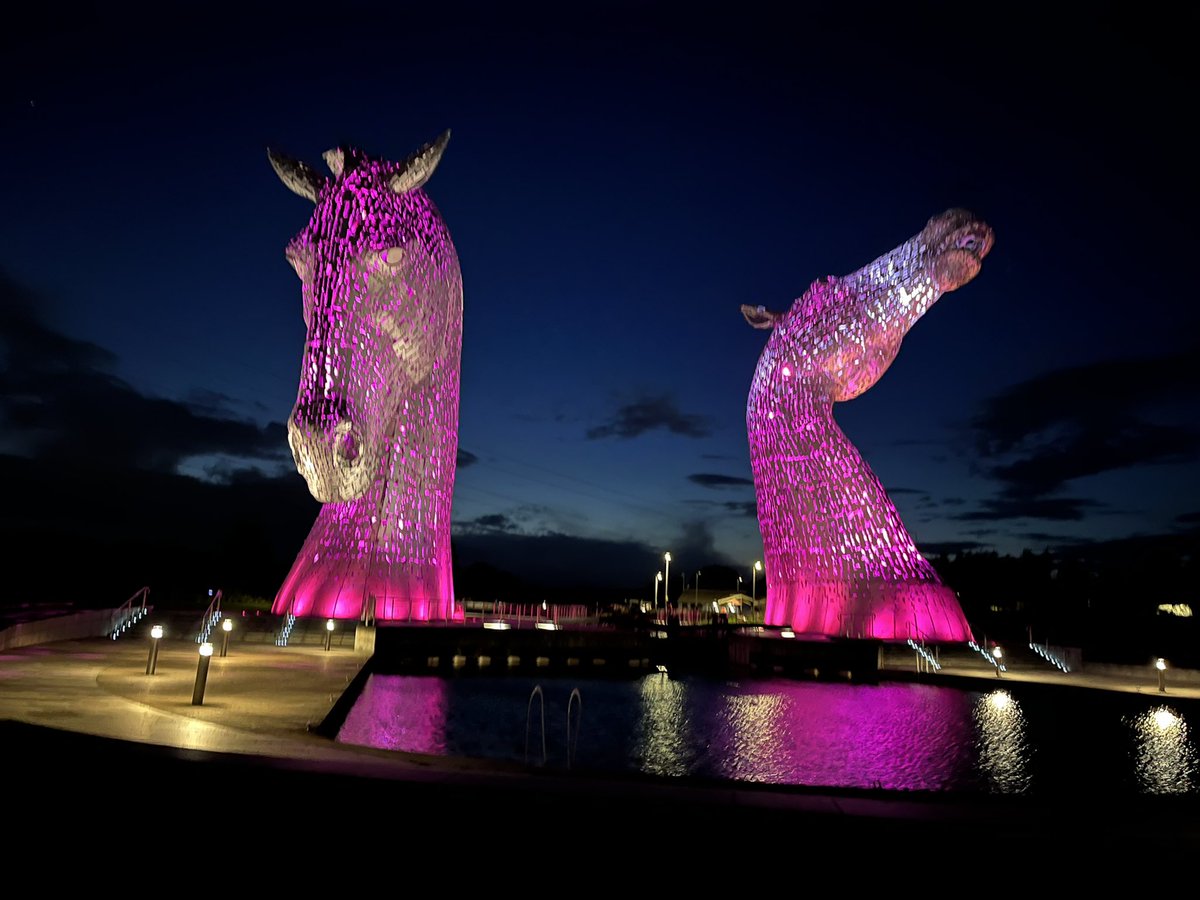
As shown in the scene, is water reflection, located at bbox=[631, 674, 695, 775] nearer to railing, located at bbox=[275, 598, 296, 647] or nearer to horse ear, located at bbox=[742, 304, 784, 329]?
railing, located at bbox=[275, 598, 296, 647]

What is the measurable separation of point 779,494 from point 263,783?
18871 millimetres

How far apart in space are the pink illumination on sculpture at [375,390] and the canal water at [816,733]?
→ 3.69m

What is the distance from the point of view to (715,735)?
9.86 meters

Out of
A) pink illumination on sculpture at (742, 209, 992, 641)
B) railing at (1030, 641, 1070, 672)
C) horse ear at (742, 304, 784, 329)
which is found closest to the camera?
railing at (1030, 641, 1070, 672)

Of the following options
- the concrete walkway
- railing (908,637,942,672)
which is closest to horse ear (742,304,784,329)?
railing (908,637,942,672)

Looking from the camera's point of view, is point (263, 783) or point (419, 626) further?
point (419, 626)

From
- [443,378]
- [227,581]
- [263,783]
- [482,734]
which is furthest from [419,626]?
[227,581]

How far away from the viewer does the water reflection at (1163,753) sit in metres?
8.11

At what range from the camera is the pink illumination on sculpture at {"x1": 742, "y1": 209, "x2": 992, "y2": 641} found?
63.1 feet

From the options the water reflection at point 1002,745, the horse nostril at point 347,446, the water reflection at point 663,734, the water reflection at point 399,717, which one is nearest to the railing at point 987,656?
the water reflection at point 1002,745

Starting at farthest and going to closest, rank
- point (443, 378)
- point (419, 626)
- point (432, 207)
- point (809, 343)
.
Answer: point (809, 343) < point (443, 378) < point (432, 207) < point (419, 626)

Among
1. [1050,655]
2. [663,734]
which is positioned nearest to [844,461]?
[1050,655]

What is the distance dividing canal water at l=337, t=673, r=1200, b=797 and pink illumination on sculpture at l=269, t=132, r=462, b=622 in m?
3.69

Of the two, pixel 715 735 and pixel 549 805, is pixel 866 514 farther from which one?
pixel 549 805
